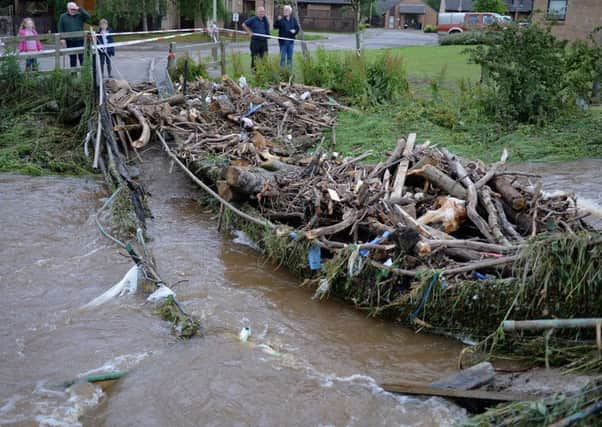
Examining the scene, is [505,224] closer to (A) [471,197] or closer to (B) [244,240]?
(A) [471,197]

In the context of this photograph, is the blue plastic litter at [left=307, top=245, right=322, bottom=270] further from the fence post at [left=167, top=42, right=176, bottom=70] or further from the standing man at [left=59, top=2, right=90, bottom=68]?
the fence post at [left=167, top=42, right=176, bottom=70]

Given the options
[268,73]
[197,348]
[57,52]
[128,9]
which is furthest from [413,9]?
[197,348]

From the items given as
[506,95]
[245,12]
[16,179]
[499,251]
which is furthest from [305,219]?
[245,12]

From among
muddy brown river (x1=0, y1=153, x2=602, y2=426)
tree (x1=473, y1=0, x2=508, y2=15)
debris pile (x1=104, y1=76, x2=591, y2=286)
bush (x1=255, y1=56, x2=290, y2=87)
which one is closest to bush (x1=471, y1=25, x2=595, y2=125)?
bush (x1=255, y1=56, x2=290, y2=87)

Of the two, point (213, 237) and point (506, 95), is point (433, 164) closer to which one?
point (213, 237)

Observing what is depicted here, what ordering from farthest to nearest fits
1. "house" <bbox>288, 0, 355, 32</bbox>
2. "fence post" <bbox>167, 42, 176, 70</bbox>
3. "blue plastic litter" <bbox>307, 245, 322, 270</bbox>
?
"house" <bbox>288, 0, 355, 32</bbox>, "fence post" <bbox>167, 42, 176, 70</bbox>, "blue plastic litter" <bbox>307, 245, 322, 270</bbox>

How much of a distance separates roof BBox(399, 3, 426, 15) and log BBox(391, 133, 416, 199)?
7438 centimetres

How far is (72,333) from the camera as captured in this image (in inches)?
279

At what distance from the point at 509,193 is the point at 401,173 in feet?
4.36

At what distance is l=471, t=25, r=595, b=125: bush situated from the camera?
1522 centimetres

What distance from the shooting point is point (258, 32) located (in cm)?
1825

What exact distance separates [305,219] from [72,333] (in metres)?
3.06

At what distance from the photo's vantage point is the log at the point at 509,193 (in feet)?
25.9

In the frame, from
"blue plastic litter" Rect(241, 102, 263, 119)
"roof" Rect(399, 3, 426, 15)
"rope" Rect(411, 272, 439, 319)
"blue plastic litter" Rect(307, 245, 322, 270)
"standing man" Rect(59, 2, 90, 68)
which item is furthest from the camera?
"roof" Rect(399, 3, 426, 15)
